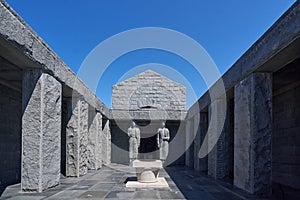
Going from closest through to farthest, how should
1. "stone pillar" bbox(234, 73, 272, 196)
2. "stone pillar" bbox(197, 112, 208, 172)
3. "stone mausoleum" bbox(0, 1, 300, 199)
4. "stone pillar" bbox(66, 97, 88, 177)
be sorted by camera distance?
1. "stone mausoleum" bbox(0, 1, 300, 199)
2. "stone pillar" bbox(234, 73, 272, 196)
3. "stone pillar" bbox(66, 97, 88, 177)
4. "stone pillar" bbox(197, 112, 208, 172)

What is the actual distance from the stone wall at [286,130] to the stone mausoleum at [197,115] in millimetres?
24

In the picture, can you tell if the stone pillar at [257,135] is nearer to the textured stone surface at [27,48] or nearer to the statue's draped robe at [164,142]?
the textured stone surface at [27,48]

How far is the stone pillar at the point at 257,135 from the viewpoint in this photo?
452 cm

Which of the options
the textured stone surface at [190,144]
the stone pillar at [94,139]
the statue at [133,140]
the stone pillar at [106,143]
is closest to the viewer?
the stone pillar at [94,139]

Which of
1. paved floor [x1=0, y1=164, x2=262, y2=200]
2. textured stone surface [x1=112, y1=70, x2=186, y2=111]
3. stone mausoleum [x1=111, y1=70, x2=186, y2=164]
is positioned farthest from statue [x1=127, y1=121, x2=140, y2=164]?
paved floor [x1=0, y1=164, x2=262, y2=200]

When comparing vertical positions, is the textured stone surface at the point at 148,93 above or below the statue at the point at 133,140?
above

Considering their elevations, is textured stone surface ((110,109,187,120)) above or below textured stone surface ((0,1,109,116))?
below

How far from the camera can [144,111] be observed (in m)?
11.1

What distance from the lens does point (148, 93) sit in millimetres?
14695

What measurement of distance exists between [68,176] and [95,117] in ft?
8.03

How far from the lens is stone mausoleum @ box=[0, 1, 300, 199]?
4012 mm

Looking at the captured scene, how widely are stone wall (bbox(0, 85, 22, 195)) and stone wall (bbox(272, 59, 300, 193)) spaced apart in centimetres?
614

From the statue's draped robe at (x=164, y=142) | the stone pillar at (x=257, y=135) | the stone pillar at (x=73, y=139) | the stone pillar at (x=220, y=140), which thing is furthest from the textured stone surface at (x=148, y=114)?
the stone pillar at (x=257, y=135)

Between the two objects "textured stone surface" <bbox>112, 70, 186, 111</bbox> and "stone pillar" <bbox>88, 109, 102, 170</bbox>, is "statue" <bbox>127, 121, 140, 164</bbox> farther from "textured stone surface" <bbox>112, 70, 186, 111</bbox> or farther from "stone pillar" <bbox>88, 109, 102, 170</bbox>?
"textured stone surface" <bbox>112, 70, 186, 111</bbox>
